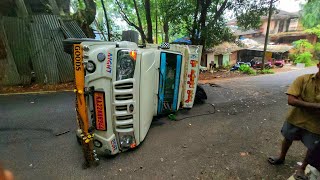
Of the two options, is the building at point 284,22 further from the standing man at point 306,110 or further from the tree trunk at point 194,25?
the standing man at point 306,110

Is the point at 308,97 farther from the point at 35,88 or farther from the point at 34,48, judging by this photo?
the point at 34,48

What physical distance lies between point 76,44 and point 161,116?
2.85 meters

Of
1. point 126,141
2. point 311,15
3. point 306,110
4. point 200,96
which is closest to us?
point 306,110

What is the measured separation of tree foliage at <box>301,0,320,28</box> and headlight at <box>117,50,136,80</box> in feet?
107

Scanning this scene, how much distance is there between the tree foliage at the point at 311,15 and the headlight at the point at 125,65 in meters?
32.5

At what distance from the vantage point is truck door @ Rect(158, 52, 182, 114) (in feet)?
15.6

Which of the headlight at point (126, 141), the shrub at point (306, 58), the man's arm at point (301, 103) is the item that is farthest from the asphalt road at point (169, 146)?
the shrub at point (306, 58)

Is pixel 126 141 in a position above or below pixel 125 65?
below

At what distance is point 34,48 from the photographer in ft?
26.3

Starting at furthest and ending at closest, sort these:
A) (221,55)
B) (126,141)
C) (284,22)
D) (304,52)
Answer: (284,22), (304,52), (221,55), (126,141)

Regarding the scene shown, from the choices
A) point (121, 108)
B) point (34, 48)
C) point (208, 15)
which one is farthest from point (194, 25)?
point (121, 108)

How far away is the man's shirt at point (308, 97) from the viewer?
96.0 inches

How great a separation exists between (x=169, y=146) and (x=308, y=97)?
7.11 ft

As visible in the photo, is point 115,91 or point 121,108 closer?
point 115,91
